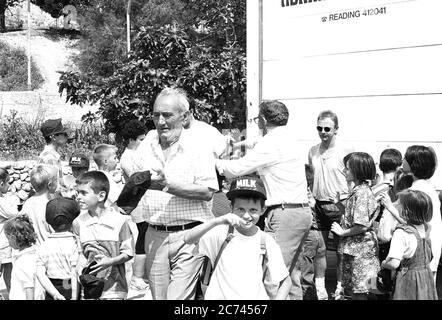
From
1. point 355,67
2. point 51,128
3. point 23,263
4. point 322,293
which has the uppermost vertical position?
point 355,67

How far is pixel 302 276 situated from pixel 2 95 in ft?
79.5

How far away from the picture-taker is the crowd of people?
4164 millimetres

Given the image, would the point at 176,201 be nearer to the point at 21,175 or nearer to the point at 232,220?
the point at 232,220

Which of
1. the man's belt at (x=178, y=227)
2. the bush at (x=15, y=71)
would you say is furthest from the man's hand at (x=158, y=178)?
the bush at (x=15, y=71)

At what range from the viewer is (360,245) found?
5.68m

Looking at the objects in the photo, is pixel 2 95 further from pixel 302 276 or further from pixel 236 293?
pixel 236 293

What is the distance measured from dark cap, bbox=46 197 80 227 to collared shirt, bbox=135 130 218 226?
672 mm

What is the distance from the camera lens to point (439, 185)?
5.91m

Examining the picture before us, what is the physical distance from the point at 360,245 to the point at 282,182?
32.9 inches

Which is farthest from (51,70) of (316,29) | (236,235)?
(236,235)

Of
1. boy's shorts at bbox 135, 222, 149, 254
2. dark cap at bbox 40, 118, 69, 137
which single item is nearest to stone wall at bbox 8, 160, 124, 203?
dark cap at bbox 40, 118, 69, 137

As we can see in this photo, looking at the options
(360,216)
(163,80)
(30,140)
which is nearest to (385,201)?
(360,216)

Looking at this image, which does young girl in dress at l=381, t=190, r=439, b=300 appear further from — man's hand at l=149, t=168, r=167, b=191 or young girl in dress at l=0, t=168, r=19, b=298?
young girl in dress at l=0, t=168, r=19, b=298

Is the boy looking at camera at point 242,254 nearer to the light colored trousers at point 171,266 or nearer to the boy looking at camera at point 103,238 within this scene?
the light colored trousers at point 171,266
